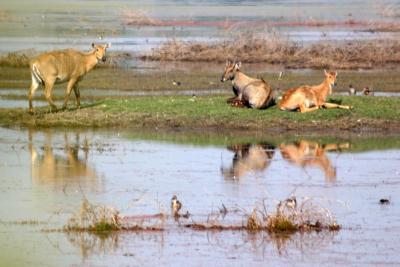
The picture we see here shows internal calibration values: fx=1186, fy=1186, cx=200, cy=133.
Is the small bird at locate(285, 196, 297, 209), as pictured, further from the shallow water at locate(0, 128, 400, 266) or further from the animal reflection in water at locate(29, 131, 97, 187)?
the animal reflection in water at locate(29, 131, 97, 187)

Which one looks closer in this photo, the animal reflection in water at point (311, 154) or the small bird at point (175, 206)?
the small bird at point (175, 206)

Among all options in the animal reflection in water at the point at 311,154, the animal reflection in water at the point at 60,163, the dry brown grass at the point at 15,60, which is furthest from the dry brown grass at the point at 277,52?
the animal reflection in water at the point at 60,163

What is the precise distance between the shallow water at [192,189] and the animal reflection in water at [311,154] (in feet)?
0.05

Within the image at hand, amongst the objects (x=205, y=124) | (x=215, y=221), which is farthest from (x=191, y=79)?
(x=215, y=221)

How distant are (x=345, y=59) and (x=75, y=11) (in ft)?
97.9

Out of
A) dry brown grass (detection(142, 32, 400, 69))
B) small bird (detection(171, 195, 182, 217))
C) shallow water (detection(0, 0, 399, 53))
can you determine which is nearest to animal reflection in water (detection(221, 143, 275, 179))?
small bird (detection(171, 195, 182, 217))

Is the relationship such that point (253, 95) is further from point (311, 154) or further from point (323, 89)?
point (311, 154)

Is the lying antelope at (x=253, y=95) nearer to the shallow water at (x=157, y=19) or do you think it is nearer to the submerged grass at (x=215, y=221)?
the submerged grass at (x=215, y=221)

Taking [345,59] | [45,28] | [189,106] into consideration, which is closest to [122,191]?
[189,106]

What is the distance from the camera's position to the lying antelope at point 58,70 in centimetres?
2231

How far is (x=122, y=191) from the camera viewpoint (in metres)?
15.7

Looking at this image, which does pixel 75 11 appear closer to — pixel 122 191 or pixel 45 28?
pixel 45 28

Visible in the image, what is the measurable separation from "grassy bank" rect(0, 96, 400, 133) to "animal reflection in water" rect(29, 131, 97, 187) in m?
1.20

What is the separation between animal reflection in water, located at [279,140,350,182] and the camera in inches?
698
